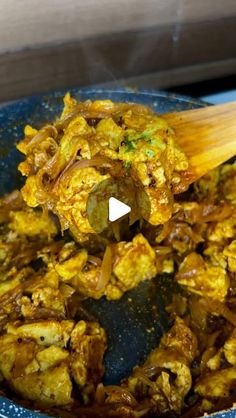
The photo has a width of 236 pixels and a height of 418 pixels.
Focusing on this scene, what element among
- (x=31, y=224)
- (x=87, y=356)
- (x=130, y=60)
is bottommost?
(x=87, y=356)

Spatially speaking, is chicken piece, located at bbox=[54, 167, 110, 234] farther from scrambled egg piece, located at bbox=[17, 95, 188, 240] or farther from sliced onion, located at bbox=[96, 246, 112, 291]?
sliced onion, located at bbox=[96, 246, 112, 291]

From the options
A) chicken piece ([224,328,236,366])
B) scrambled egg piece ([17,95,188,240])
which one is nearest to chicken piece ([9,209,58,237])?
scrambled egg piece ([17,95,188,240])

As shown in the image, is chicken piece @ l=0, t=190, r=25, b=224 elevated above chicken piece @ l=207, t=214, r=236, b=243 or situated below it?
above

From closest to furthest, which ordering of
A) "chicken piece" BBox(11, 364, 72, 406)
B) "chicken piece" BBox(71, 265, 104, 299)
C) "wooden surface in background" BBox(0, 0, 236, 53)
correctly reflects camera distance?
1. "chicken piece" BBox(11, 364, 72, 406)
2. "chicken piece" BBox(71, 265, 104, 299)
3. "wooden surface in background" BBox(0, 0, 236, 53)

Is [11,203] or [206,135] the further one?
[11,203]

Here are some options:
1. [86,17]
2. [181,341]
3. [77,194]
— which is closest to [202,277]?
[181,341]

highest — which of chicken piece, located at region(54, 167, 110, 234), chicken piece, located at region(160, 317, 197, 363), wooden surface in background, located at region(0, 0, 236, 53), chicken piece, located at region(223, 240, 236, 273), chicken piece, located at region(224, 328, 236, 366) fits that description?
wooden surface in background, located at region(0, 0, 236, 53)

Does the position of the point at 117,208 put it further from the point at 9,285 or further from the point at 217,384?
the point at 217,384
